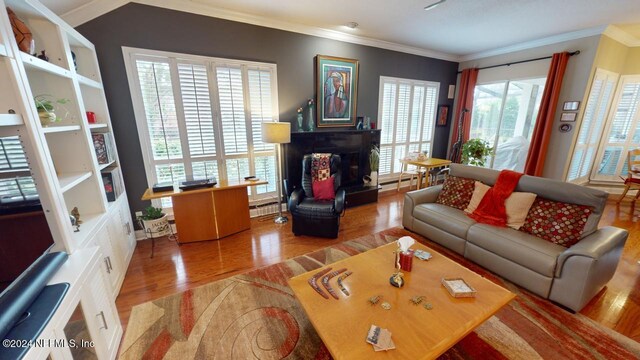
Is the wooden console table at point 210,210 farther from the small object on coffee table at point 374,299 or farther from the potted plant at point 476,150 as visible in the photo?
the potted plant at point 476,150

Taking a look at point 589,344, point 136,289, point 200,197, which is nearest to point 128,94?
point 200,197

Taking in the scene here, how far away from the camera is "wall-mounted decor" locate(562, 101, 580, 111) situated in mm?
3739

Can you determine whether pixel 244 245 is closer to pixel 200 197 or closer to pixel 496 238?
pixel 200 197

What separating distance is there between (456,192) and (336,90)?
2.35 meters

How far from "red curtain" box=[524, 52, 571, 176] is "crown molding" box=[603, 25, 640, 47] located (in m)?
0.48

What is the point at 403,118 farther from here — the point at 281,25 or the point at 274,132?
the point at 274,132

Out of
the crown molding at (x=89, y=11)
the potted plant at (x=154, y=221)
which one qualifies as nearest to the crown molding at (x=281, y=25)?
the crown molding at (x=89, y=11)

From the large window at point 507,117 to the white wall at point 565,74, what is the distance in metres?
0.20

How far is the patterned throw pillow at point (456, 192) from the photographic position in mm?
2801

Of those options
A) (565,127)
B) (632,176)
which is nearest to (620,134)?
(632,176)

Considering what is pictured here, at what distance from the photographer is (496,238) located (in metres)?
2.24

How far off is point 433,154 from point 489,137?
1114 mm

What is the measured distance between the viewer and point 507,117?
4.66m

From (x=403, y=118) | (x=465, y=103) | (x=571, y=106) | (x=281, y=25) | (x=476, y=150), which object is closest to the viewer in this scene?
(x=281, y=25)
